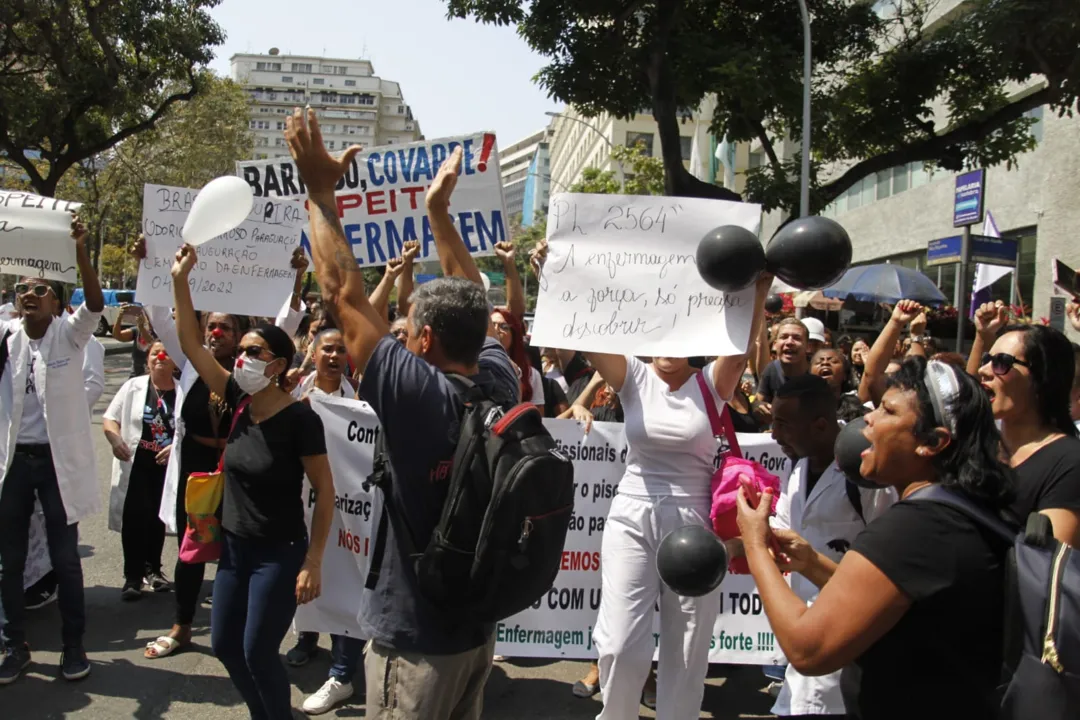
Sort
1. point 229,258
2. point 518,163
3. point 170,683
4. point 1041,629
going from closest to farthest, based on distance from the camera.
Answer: point 1041,629, point 170,683, point 229,258, point 518,163

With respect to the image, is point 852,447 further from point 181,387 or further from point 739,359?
point 181,387

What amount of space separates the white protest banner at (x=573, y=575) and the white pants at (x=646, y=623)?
3.59ft

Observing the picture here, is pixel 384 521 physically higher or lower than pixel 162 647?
higher

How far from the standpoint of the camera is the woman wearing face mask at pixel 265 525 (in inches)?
129

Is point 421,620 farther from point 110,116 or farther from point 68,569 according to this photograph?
point 110,116

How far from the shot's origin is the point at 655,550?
11.3 feet

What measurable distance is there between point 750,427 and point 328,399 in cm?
231

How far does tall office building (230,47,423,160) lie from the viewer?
140m

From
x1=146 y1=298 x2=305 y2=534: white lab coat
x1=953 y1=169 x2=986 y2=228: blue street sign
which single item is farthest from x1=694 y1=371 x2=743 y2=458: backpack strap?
x1=953 y1=169 x2=986 y2=228: blue street sign

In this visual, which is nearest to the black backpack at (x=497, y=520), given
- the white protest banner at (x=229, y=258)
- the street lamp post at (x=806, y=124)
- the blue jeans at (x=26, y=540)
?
the blue jeans at (x=26, y=540)

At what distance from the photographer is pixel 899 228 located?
2425 centimetres

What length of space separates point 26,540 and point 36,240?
59.2 inches

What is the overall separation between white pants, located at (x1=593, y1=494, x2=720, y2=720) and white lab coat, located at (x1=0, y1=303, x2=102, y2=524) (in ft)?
8.99

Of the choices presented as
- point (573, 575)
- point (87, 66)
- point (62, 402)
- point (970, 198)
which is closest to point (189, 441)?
point (62, 402)
